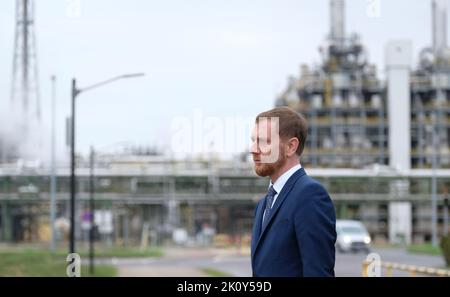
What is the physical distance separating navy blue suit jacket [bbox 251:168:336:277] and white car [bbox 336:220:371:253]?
92.5 ft

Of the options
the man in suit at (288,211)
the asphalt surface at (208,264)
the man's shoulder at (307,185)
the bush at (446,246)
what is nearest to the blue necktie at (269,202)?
the man in suit at (288,211)

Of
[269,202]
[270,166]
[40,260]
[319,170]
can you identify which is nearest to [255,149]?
[270,166]

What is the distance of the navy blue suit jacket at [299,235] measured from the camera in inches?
129

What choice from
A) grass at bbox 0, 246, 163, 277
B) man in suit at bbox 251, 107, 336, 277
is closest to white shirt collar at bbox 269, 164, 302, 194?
man in suit at bbox 251, 107, 336, 277

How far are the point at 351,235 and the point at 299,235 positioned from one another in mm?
29431

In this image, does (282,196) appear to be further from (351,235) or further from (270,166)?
(351,235)

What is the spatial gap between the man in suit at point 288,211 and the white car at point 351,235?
28102mm

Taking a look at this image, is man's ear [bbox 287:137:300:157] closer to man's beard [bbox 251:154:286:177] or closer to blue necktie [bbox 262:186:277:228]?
man's beard [bbox 251:154:286:177]

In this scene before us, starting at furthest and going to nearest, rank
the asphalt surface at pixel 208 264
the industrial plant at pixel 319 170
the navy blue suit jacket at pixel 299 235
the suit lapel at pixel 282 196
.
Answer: the asphalt surface at pixel 208 264
the industrial plant at pixel 319 170
the suit lapel at pixel 282 196
the navy blue suit jacket at pixel 299 235

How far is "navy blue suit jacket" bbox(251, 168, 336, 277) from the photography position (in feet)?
10.8

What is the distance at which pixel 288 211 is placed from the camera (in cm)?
337

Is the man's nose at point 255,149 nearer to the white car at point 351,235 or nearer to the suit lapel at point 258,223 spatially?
the suit lapel at point 258,223

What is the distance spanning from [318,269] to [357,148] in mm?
35832
